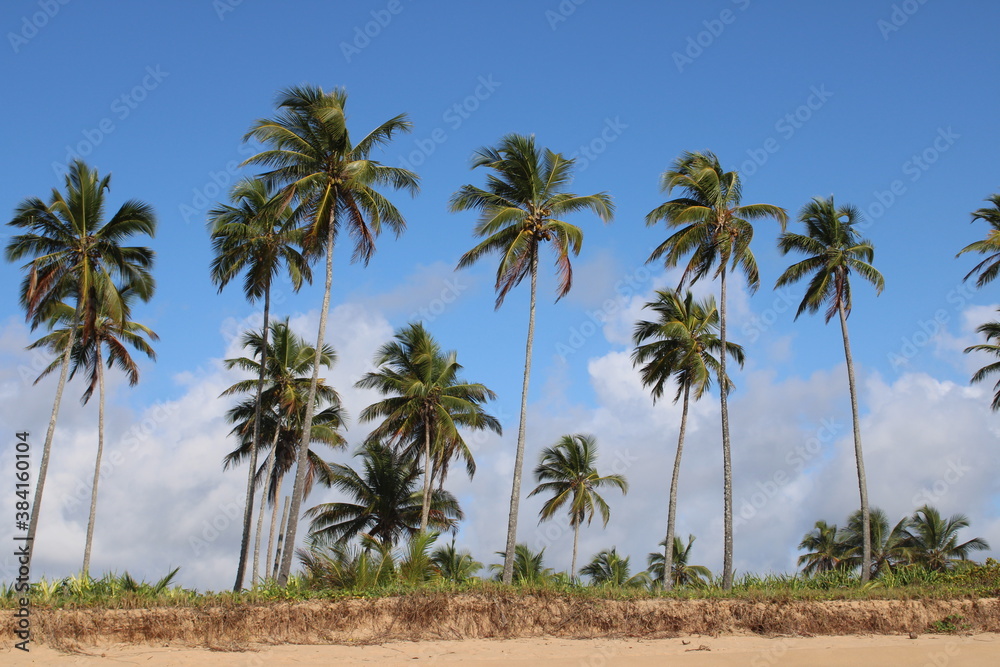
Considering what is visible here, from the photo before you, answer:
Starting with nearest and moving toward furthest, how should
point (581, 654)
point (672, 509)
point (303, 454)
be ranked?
1. point (581, 654)
2. point (303, 454)
3. point (672, 509)

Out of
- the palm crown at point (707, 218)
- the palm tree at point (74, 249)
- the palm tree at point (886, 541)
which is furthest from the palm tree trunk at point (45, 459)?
the palm tree at point (886, 541)

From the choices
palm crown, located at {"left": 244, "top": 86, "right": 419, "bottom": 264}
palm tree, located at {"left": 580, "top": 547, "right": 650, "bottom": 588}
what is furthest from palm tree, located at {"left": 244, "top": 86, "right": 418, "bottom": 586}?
palm tree, located at {"left": 580, "top": 547, "right": 650, "bottom": 588}

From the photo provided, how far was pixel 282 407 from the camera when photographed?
3142cm

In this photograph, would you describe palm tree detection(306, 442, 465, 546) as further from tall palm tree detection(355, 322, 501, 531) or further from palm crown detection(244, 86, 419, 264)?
palm crown detection(244, 86, 419, 264)

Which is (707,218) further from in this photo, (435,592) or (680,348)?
(435,592)

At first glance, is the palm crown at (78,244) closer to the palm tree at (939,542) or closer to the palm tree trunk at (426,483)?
the palm tree trunk at (426,483)

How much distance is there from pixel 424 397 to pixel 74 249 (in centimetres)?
1403

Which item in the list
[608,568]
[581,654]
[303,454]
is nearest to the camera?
[581,654]

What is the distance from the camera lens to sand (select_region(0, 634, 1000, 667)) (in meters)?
14.2

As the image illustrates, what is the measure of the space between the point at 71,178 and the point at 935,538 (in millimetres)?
49184

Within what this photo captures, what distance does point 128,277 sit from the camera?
26.8 meters

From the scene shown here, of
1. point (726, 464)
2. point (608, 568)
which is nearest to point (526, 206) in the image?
point (726, 464)

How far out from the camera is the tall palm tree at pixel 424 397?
32.5m

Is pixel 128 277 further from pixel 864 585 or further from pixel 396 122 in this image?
pixel 864 585
